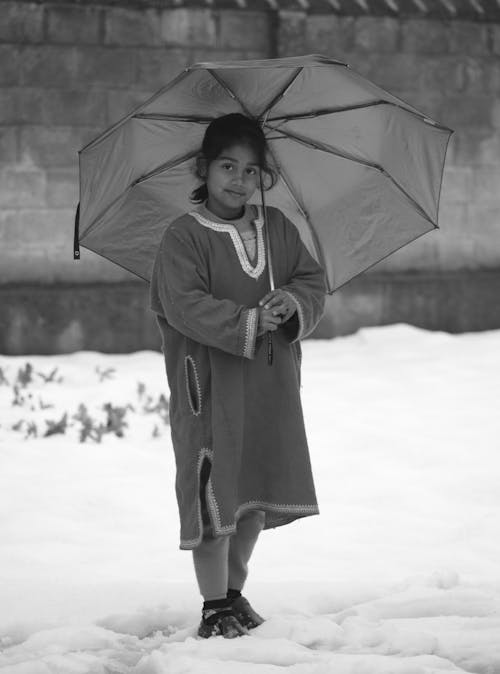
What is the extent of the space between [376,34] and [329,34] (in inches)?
15.3

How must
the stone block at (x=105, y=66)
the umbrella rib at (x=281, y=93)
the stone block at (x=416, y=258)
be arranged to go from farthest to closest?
the stone block at (x=416, y=258) < the stone block at (x=105, y=66) < the umbrella rib at (x=281, y=93)

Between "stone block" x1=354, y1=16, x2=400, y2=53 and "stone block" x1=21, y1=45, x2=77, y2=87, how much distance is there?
216 cm

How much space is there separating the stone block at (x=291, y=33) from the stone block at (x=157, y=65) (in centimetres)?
69

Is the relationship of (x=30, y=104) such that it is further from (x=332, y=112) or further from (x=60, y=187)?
(x=332, y=112)

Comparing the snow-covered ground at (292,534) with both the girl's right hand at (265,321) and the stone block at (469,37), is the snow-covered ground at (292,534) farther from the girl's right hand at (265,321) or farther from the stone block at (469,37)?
the stone block at (469,37)

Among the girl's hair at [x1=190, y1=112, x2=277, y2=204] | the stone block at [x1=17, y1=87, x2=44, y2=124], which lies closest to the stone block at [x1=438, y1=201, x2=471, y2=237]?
the stone block at [x1=17, y1=87, x2=44, y2=124]

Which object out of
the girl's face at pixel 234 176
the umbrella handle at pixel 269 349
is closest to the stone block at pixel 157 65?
the girl's face at pixel 234 176

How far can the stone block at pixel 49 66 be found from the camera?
8.68 meters

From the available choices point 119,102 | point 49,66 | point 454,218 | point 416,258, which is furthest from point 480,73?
point 49,66

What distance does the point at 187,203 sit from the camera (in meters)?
3.87

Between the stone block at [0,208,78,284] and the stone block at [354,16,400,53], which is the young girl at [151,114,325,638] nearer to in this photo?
the stone block at [0,208,78,284]

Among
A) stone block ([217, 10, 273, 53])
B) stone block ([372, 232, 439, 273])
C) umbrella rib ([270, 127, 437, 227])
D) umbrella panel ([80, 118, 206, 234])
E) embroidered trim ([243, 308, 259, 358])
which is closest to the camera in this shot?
embroidered trim ([243, 308, 259, 358])

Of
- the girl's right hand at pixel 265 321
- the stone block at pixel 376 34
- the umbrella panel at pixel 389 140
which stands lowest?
the girl's right hand at pixel 265 321

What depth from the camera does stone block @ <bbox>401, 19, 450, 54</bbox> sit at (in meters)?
9.46
